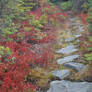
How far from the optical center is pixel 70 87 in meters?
4.10

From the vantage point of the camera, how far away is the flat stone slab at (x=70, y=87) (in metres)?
3.96

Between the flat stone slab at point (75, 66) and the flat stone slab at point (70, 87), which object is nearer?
the flat stone slab at point (70, 87)

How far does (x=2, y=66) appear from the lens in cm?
478

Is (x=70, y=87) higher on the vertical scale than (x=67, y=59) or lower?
lower

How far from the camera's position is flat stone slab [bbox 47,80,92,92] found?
3955 millimetres

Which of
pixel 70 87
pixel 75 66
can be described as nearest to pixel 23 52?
pixel 75 66

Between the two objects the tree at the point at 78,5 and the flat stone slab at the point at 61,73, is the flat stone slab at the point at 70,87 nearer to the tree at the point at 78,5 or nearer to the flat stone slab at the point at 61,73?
the flat stone slab at the point at 61,73

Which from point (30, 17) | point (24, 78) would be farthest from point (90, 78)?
point (30, 17)

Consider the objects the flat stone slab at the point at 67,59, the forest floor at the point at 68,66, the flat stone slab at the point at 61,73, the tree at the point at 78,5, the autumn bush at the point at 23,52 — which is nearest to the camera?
the forest floor at the point at 68,66

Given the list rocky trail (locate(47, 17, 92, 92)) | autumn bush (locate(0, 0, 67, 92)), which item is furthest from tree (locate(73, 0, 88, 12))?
rocky trail (locate(47, 17, 92, 92))

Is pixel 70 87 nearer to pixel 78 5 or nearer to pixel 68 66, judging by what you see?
pixel 68 66

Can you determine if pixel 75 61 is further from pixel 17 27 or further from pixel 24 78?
pixel 17 27

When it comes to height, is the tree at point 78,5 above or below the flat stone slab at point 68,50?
above

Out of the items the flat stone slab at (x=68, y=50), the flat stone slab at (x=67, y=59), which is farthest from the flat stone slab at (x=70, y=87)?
the flat stone slab at (x=68, y=50)
